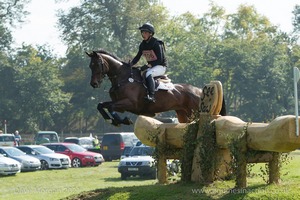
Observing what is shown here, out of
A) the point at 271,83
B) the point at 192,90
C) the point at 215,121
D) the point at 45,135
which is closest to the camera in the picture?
the point at 215,121

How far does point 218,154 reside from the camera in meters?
12.6

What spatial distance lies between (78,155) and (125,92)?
84.4ft

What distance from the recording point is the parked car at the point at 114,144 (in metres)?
42.1

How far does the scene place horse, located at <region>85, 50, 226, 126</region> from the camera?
13.8m

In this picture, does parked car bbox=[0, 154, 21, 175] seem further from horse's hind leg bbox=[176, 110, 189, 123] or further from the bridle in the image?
the bridle

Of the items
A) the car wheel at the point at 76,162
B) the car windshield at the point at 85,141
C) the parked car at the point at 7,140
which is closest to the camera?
the car wheel at the point at 76,162

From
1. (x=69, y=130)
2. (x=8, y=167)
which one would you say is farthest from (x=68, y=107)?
(x=8, y=167)

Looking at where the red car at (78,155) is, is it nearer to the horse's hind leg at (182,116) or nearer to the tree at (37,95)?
the horse's hind leg at (182,116)

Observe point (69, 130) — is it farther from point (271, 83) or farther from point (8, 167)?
point (8, 167)

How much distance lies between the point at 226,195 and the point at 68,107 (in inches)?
2547

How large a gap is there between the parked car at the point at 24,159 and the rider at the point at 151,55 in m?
20.9

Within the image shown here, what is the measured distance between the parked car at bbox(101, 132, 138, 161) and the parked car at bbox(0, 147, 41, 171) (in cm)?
815

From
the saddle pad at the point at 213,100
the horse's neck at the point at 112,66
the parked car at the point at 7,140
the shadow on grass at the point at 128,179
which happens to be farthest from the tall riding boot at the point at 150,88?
the parked car at the point at 7,140

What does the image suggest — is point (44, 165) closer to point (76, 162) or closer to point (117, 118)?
point (76, 162)
